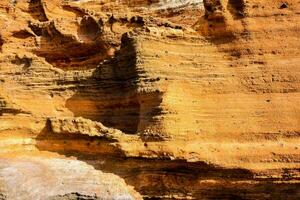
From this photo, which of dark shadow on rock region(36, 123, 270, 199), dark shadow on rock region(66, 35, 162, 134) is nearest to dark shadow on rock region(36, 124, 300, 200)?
dark shadow on rock region(36, 123, 270, 199)

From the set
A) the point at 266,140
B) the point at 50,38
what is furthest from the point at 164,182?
the point at 50,38

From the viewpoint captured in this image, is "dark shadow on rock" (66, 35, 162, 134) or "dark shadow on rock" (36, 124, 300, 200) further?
"dark shadow on rock" (66, 35, 162, 134)

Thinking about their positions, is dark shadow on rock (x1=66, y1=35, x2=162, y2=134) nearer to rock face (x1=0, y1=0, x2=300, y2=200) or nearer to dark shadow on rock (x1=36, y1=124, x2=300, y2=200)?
rock face (x1=0, y1=0, x2=300, y2=200)

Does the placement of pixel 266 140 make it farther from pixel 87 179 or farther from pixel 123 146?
pixel 87 179

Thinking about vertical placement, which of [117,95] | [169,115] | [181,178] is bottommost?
[181,178]

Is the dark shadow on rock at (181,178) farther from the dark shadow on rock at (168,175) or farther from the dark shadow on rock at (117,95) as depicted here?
the dark shadow on rock at (117,95)

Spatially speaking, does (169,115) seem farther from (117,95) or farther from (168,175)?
(117,95)

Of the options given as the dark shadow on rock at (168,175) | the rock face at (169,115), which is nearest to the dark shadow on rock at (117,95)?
the rock face at (169,115)

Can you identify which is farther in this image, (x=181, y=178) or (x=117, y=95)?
(x=117, y=95)

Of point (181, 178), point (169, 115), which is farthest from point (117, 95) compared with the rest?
point (181, 178)
